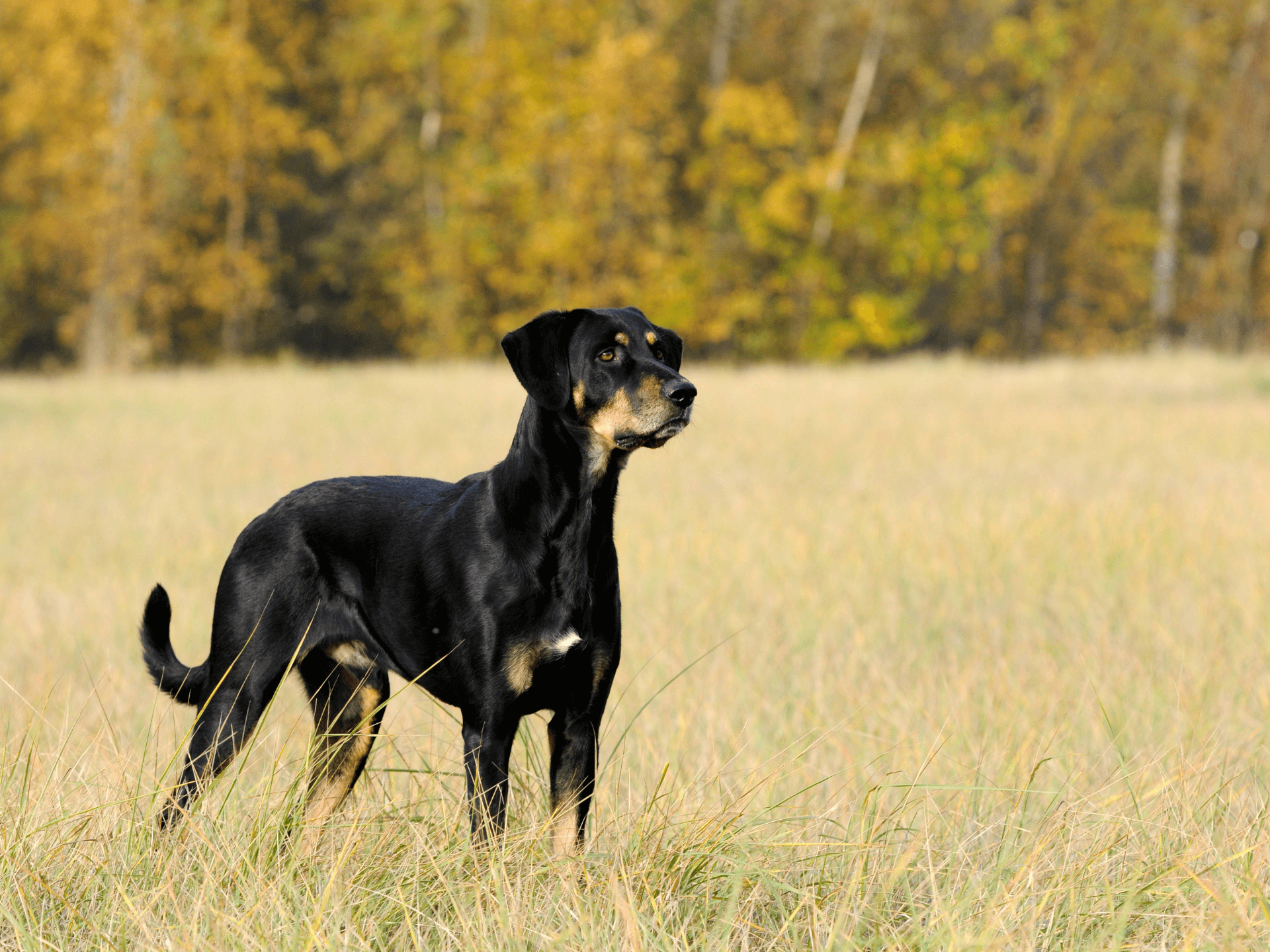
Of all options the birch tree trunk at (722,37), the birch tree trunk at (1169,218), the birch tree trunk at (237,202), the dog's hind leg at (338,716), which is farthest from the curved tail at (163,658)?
the birch tree trunk at (1169,218)

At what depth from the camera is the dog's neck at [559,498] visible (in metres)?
2.35

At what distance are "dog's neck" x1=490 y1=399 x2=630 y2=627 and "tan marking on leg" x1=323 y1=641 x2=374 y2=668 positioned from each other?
0.60m

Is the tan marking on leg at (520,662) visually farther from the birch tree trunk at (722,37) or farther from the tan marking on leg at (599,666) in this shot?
the birch tree trunk at (722,37)

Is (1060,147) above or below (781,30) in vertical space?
below

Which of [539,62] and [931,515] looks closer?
[931,515]

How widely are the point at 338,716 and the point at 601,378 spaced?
1100 mm

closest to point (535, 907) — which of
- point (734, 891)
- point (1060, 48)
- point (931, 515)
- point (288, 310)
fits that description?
point (734, 891)

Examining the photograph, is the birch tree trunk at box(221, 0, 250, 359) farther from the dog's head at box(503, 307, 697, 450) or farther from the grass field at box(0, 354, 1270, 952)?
the dog's head at box(503, 307, 697, 450)

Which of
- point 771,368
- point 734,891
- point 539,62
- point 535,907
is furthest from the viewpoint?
point 539,62

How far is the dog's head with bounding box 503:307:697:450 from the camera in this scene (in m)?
2.33

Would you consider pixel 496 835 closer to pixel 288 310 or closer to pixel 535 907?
pixel 535 907

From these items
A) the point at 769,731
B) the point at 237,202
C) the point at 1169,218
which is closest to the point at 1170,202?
the point at 1169,218

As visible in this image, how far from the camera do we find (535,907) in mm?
2186

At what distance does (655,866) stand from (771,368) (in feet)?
62.6
